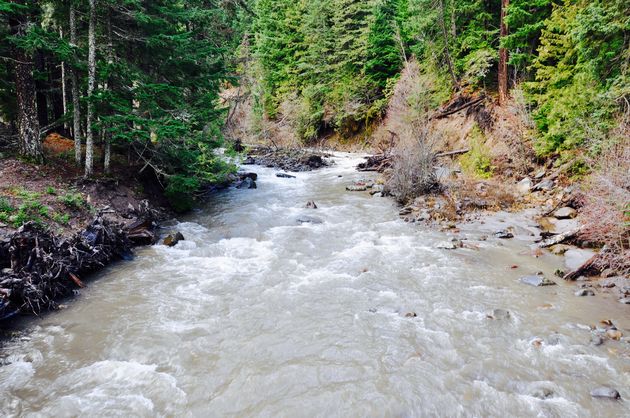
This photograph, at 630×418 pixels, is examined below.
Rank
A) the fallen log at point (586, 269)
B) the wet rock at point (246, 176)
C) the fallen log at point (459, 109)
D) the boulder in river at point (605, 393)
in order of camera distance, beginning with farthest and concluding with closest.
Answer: the fallen log at point (459, 109), the wet rock at point (246, 176), the fallen log at point (586, 269), the boulder in river at point (605, 393)

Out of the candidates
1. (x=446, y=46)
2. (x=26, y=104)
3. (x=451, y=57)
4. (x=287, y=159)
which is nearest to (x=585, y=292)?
(x=26, y=104)

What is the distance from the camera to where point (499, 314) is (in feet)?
24.1

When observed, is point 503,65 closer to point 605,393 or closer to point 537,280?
point 537,280

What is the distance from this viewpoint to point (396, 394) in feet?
17.7

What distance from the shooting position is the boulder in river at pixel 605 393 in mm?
5109

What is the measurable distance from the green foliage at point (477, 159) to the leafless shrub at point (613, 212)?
867 cm

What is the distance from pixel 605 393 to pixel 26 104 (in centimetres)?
1627

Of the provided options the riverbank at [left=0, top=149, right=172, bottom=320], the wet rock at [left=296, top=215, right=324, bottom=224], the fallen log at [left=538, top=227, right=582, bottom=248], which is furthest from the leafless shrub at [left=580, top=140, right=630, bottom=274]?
the riverbank at [left=0, top=149, right=172, bottom=320]

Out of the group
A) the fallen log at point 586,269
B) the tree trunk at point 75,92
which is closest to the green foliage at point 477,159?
the fallen log at point 586,269

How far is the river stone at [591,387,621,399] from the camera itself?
5109mm

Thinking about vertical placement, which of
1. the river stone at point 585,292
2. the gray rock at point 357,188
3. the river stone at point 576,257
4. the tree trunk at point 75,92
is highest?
the tree trunk at point 75,92

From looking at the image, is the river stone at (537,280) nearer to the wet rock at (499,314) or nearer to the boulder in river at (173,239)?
the wet rock at (499,314)

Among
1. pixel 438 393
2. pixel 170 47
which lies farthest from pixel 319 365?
pixel 170 47

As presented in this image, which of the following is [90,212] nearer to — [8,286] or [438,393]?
[8,286]
